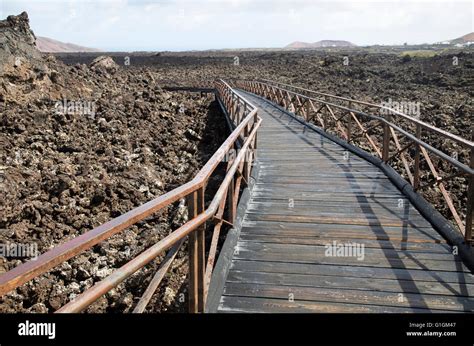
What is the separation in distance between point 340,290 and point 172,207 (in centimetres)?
652

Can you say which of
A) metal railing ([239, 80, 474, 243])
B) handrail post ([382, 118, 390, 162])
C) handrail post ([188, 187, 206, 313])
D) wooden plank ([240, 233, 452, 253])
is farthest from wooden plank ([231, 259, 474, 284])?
handrail post ([382, 118, 390, 162])

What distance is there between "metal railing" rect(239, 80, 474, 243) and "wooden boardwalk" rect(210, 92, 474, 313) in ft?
1.54

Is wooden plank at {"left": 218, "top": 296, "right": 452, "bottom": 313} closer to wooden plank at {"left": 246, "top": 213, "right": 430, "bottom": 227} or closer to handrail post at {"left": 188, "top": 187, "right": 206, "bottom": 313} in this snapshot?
handrail post at {"left": 188, "top": 187, "right": 206, "bottom": 313}

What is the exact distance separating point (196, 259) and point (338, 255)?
6.21 feet

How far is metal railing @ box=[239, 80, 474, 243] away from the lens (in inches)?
186

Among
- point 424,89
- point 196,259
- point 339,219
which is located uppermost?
point 424,89

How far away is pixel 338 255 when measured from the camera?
4410 millimetres

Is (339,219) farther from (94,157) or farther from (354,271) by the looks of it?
(94,157)

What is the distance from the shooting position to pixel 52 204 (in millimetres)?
8984

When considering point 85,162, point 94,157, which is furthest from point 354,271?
point 94,157

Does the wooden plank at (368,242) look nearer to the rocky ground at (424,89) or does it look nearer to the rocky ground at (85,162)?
the rocky ground at (85,162)

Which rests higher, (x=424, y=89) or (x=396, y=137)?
(x=424, y=89)
